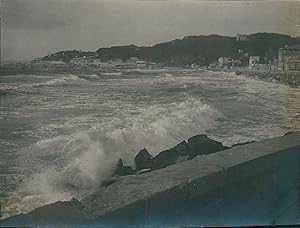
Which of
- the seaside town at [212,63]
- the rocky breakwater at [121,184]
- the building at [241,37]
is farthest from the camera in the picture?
the building at [241,37]

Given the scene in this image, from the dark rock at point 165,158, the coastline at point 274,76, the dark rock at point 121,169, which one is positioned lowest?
the dark rock at point 121,169

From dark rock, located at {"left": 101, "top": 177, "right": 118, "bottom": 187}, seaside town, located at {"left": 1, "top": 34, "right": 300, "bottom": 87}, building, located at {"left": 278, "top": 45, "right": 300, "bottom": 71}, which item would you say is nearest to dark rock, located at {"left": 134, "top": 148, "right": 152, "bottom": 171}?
dark rock, located at {"left": 101, "top": 177, "right": 118, "bottom": 187}

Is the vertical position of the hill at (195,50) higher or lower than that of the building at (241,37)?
lower

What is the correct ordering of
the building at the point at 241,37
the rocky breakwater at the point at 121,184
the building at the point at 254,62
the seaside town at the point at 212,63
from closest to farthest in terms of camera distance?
the rocky breakwater at the point at 121,184 < the seaside town at the point at 212,63 < the building at the point at 241,37 < the building at the point at 254,62

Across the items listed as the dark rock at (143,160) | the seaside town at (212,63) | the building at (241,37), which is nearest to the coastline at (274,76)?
the seaside town at (212,63)

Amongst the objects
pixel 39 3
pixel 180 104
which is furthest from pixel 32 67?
pixel 180 104

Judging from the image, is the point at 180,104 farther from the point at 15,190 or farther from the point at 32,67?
the point at 15,190

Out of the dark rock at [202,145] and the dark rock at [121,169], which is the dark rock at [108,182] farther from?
the dark rock at [202,145]
